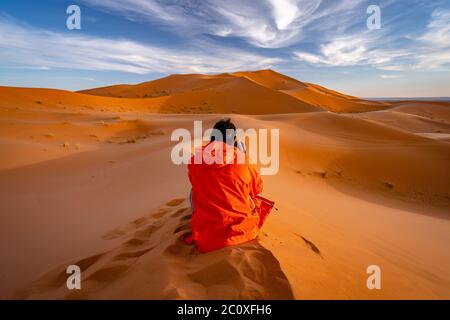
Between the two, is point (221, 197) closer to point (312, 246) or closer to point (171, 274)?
point (171, 274)

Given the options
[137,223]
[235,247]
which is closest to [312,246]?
[235,247]

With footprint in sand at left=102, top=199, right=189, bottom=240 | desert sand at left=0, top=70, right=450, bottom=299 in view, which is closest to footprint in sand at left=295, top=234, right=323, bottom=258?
desert sand at left=0, top=70, right=450, bottom=299

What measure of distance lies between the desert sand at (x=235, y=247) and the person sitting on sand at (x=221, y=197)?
0.47ft

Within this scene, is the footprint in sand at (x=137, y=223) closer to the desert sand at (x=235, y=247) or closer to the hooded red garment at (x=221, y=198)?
the desert sand at (x=235, y=247)

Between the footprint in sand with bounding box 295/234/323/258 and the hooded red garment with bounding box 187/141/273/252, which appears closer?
the hooded red garment with bounding box 187/141/273/252

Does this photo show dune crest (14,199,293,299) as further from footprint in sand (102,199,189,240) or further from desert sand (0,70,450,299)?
footprint in sand (102,199,189,240)

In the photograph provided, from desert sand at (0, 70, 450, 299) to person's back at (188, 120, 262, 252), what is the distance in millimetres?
145

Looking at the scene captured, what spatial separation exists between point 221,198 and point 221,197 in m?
0.01

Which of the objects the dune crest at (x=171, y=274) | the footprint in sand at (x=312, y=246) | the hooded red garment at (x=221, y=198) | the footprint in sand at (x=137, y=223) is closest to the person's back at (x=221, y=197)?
the hooded red garment at (x=221, y=198)

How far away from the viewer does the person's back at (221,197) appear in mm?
2490

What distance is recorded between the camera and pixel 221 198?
2494mm

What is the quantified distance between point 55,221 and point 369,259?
15.2 ft

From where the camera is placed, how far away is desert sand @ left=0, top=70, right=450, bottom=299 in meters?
2.27
